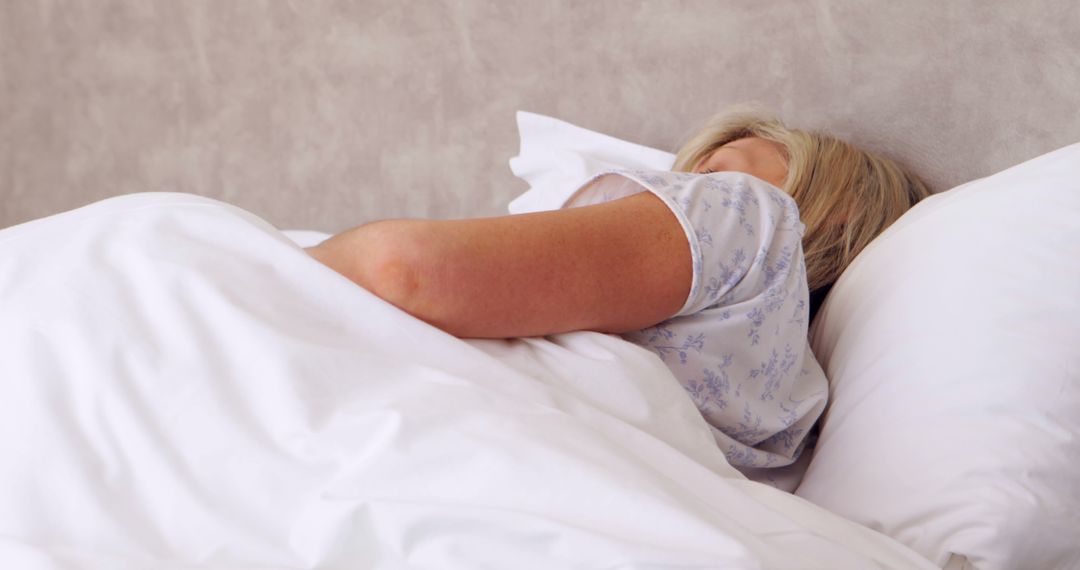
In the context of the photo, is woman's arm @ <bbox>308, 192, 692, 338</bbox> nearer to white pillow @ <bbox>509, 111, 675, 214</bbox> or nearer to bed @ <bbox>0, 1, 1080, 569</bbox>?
bed @ <bbox>0, 1, 1080, 569</bbox>

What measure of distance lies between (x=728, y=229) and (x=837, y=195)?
1.34ft

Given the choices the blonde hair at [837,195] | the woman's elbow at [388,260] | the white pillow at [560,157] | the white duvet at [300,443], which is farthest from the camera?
the white pillow at [560,157]

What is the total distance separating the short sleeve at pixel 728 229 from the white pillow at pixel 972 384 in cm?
17

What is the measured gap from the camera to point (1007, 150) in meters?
1.47

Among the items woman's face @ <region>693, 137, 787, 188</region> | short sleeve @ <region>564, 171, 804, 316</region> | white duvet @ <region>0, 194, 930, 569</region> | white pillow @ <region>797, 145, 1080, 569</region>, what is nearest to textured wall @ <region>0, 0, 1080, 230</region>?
woman's face @ <region>693, 137, 787, 188</region>

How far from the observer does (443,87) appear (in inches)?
77.1

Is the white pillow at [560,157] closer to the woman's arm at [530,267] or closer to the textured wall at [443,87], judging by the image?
the textured wall at [443,87]

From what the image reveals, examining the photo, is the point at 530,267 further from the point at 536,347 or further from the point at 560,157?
the point at 560,157

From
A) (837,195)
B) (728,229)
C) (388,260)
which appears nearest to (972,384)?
(728,229)

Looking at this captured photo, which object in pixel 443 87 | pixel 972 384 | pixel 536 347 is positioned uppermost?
pixel 443 87

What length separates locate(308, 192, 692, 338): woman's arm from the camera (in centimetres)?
97

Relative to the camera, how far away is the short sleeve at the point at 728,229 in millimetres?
1106

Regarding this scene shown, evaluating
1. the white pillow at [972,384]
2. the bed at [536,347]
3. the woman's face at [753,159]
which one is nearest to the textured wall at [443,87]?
the bed at [536,347]

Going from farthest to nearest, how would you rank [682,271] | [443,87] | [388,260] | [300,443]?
[443,87] → [682,271] → [388,260] → [300,443]
